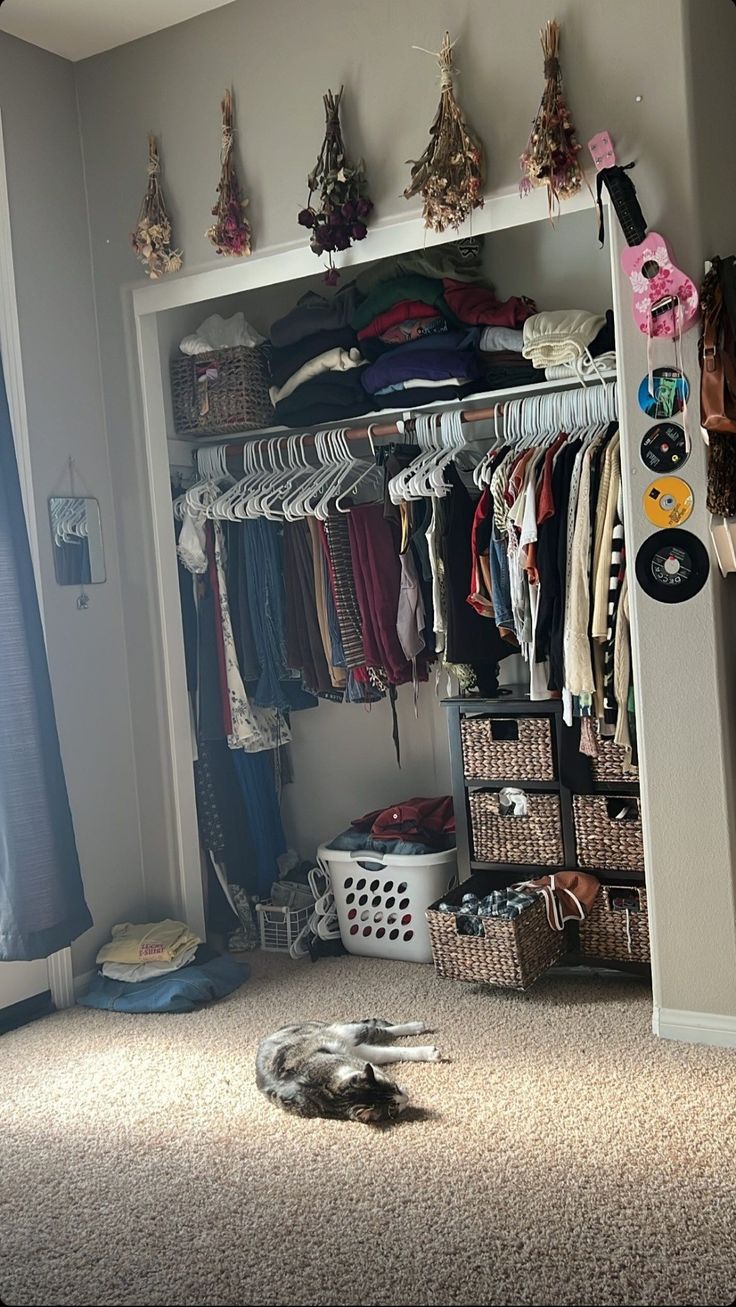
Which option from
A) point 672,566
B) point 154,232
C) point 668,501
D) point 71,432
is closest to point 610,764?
point 672,566

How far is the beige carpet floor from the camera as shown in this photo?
215 centimetres

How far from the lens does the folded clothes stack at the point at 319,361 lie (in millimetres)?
3951

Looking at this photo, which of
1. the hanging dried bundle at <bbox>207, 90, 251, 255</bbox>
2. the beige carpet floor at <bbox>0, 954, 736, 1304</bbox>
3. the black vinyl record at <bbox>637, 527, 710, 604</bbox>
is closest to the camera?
the beige carpet floor at <bbox>0, 954, 736, 1304</bbox>

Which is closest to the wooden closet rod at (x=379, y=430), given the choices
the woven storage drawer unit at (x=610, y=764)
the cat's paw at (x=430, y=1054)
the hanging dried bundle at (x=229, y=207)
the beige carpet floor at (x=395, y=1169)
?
the hanging dried bundle at (x=229, y=207)

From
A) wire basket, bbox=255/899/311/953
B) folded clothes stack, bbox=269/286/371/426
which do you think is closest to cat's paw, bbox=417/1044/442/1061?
wire basket, bbox=255/899/311/953

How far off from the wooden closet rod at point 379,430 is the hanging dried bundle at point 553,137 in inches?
30.4

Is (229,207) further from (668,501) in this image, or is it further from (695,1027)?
(695,1027)

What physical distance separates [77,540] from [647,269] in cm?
194

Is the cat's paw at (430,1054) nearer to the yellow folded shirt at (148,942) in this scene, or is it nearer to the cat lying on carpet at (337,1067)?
the cat lying on carpet at (337,1067)

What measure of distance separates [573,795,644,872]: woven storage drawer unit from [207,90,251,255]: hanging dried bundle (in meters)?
1.97

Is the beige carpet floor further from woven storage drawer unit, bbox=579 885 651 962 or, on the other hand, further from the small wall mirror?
the small wall mirror

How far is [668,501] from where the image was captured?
119 inches

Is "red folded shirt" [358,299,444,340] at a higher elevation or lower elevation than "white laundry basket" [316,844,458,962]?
higher

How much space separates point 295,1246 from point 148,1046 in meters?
1.15
